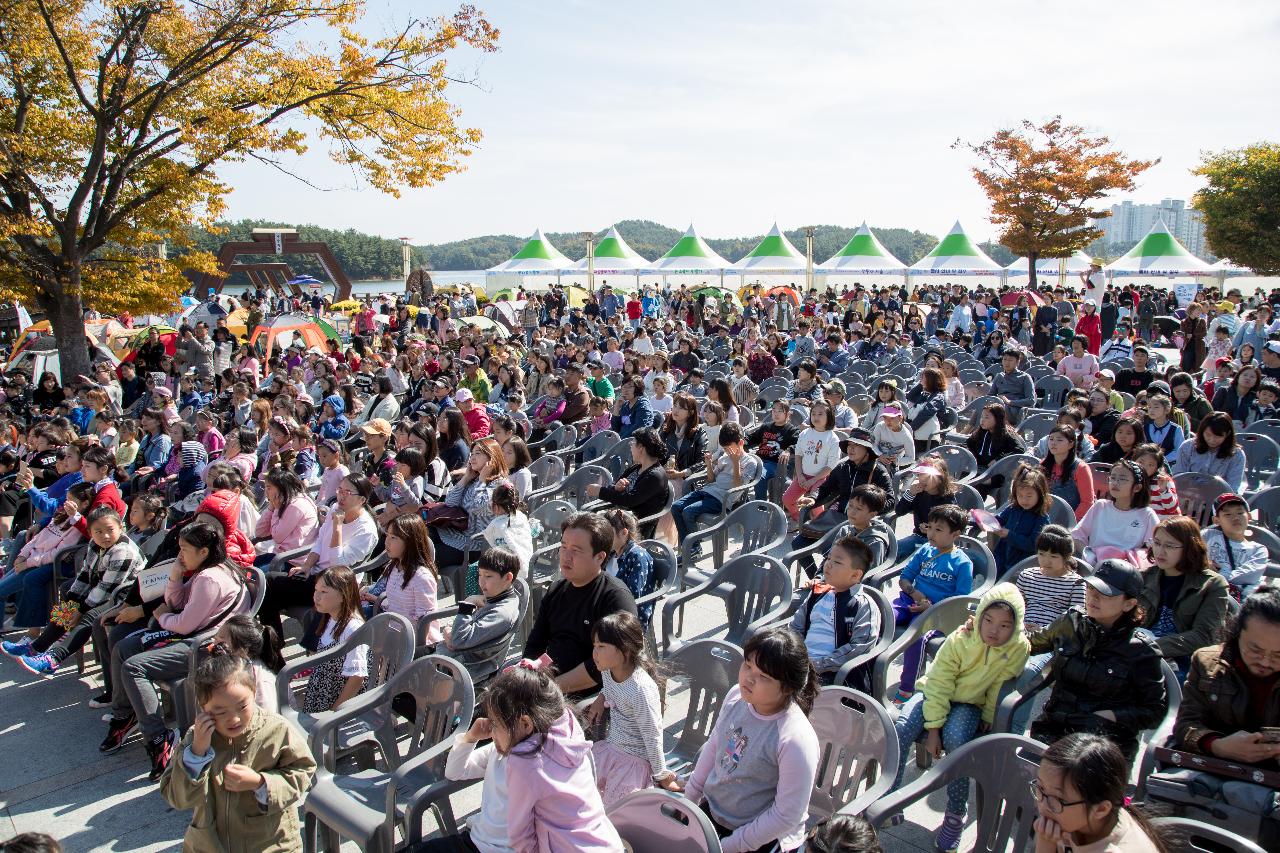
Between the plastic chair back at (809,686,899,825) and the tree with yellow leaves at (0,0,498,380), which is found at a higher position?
the tree with yellow leaves at (0,0,498,380)

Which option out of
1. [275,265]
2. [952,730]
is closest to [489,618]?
[952,730]

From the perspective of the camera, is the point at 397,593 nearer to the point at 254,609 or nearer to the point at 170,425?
the point at 254,609

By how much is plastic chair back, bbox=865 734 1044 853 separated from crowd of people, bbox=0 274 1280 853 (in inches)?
9.3

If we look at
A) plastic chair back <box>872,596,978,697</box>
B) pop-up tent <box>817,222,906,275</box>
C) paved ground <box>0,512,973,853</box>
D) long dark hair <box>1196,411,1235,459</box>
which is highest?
pop-up tent <box>817,222,906,275</box>

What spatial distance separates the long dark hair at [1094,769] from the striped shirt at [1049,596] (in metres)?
1.86

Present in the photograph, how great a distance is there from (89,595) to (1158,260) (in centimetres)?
3733

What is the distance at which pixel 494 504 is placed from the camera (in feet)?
18.1

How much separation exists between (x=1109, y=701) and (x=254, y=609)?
4385mm

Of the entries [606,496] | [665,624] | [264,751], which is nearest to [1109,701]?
[665,624]

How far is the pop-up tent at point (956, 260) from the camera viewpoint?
3419 centimetres

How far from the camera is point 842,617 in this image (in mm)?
4066

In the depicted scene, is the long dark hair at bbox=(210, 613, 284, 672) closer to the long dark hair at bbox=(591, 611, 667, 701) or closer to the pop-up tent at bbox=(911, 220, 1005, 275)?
the long dark hair at bbox=(591, 611, 667, 701)

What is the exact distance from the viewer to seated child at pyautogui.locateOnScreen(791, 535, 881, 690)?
13.0 feet

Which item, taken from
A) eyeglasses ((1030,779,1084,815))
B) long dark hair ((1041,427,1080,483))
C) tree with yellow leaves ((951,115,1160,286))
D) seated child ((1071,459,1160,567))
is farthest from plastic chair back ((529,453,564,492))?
tree with yellow leaves ((951,115,1160,286))
